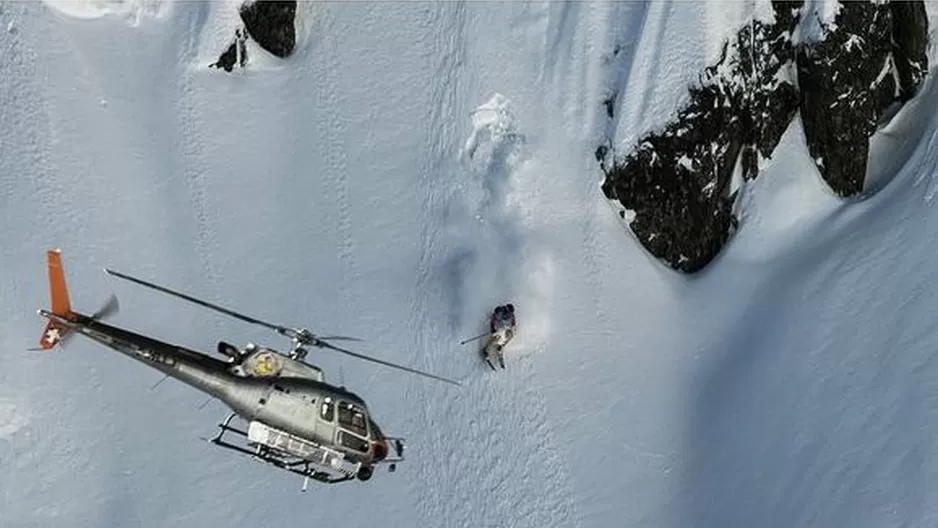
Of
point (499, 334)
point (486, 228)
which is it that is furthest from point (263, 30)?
point (499, 334)

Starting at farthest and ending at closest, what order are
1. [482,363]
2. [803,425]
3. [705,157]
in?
1. [705,157]
2. [482,363]
3. [803,425]

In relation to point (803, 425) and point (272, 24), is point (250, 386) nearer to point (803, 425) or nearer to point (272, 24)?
point (803, 425)

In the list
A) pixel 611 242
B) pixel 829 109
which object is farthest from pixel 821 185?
pixel 611 242

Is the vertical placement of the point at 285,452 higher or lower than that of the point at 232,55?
lower

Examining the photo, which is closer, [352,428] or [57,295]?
[57,295]

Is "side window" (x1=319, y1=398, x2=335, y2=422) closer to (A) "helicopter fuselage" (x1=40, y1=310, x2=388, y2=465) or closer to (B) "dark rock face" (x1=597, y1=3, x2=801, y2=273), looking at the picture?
(A) "helicopter fuselage" (x1=40, y1=310, x2=388, y2=465)

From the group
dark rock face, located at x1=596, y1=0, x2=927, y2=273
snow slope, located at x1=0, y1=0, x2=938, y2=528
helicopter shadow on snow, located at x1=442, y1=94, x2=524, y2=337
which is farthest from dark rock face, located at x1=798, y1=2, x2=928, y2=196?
helicopter shadow on snow, located at x1=442, y1=94, x2=524, y2=337
